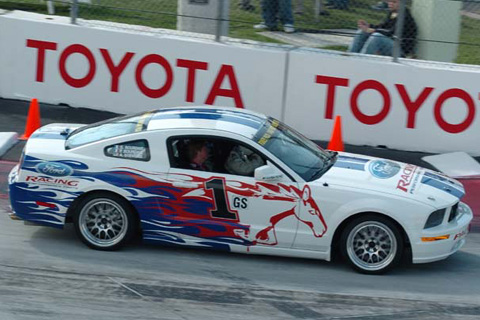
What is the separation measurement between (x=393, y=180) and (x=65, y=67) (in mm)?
6224

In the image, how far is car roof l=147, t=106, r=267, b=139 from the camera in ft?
26.8

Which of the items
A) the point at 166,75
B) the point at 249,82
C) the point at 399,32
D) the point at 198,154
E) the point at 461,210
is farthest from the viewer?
the point at 166,75

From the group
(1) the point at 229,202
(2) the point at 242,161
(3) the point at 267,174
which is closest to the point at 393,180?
(3) the point at 267,174

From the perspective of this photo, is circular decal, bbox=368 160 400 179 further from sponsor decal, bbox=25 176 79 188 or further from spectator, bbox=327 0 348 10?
spectator, bbox=327 0 348 10

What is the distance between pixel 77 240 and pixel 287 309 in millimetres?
2493

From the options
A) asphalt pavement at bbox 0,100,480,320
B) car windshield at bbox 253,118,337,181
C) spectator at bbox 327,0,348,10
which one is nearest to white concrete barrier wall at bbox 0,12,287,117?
spectator at bbox 327,0,348,10

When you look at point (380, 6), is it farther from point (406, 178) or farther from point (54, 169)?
point (54, 169)

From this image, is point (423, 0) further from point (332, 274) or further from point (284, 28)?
point (332, 274)

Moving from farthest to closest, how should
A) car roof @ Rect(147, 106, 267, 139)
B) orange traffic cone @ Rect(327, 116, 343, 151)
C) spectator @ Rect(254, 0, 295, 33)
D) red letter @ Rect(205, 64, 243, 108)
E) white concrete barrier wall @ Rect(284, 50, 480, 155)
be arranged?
red letter @ Rect(205, 64, 243, 108), spectator @ Rect(254, 0, 295, 33), white concrete barrier wall @ Rect(284, 50, 480, 155), orange traffic cone @ Rect(327, 116, 343, 151), car roof @ Rect(147, 106, 267, 139)

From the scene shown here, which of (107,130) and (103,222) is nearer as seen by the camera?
(103,222)

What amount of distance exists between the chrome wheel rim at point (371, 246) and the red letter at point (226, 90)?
4713 millimetres

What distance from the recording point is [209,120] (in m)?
8.31

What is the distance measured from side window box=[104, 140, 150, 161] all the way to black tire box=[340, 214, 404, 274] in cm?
206

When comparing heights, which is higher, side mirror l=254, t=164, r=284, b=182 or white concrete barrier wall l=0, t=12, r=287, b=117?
white concrete barrier wall l=0, t=12, r=287, b=117
